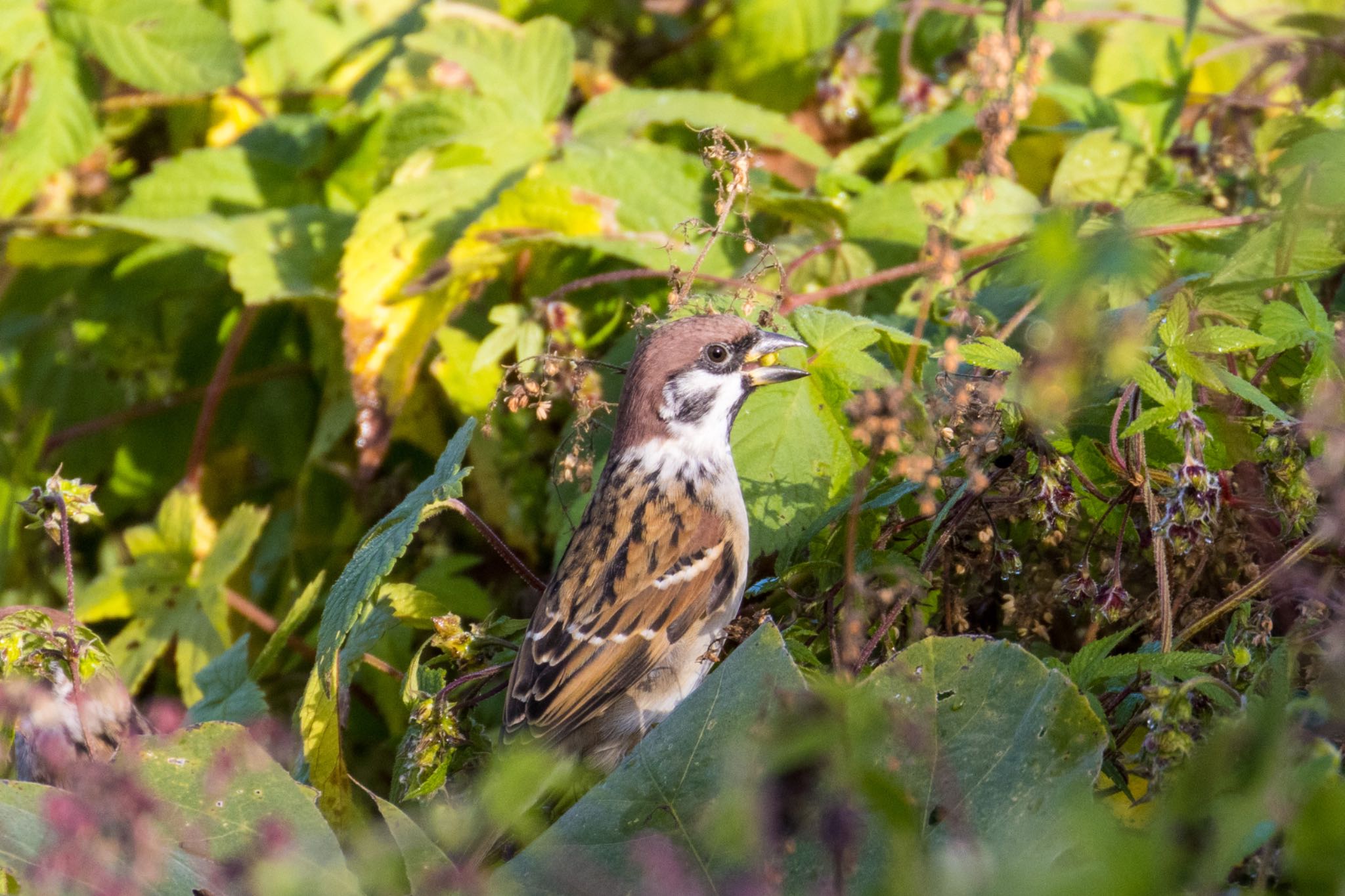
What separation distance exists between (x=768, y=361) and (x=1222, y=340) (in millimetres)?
954

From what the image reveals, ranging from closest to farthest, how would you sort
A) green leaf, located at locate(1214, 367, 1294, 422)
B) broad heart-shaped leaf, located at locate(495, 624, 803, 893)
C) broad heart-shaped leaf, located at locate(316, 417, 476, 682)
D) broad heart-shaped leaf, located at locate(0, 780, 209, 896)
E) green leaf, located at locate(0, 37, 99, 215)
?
broad heart-shaped leaf, located at locate(0, 780, 209, 896), broad heart-shaped leaf, located at locate(495, 624, 803, 893), green leaf, located at locate(1214, 367, 1294, 422), broad heart-shaped leaf, located at locate(316, 417, 476, 682), green leaf, located at locate(0, 37, 99, 215)

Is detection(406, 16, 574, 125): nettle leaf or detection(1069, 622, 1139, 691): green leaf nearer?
detection(1069, 622, 1139, 691): green leaf

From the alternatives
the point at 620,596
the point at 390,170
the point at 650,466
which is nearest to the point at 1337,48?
the point at 650,466

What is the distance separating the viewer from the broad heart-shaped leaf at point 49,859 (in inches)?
→ 56.1

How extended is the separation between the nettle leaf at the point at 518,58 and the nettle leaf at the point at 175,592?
1274mm

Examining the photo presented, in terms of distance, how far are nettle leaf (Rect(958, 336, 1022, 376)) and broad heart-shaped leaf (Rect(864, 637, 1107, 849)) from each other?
385mm

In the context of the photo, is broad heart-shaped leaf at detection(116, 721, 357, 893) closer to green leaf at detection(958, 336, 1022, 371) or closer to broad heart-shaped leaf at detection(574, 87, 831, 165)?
green leaf at detection(958, 336, 1022, 371)

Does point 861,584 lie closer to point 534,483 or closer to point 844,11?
point 534,483

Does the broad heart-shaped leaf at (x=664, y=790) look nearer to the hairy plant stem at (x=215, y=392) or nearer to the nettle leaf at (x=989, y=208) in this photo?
the nettle leaf at (x=989, y=208)

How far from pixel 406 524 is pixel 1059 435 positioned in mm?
986

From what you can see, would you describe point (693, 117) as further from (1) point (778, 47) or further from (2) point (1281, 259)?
(2) point (1281, 259)

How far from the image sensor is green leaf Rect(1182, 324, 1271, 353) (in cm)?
177

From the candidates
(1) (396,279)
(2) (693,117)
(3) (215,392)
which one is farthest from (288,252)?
(2) (693,117)

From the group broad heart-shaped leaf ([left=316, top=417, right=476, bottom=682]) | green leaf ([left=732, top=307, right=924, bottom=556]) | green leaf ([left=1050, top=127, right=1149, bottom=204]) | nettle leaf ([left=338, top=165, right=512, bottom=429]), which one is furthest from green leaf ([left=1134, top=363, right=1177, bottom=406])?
nettle leaf ([left=338, top=165, right=512, bottom=429])
